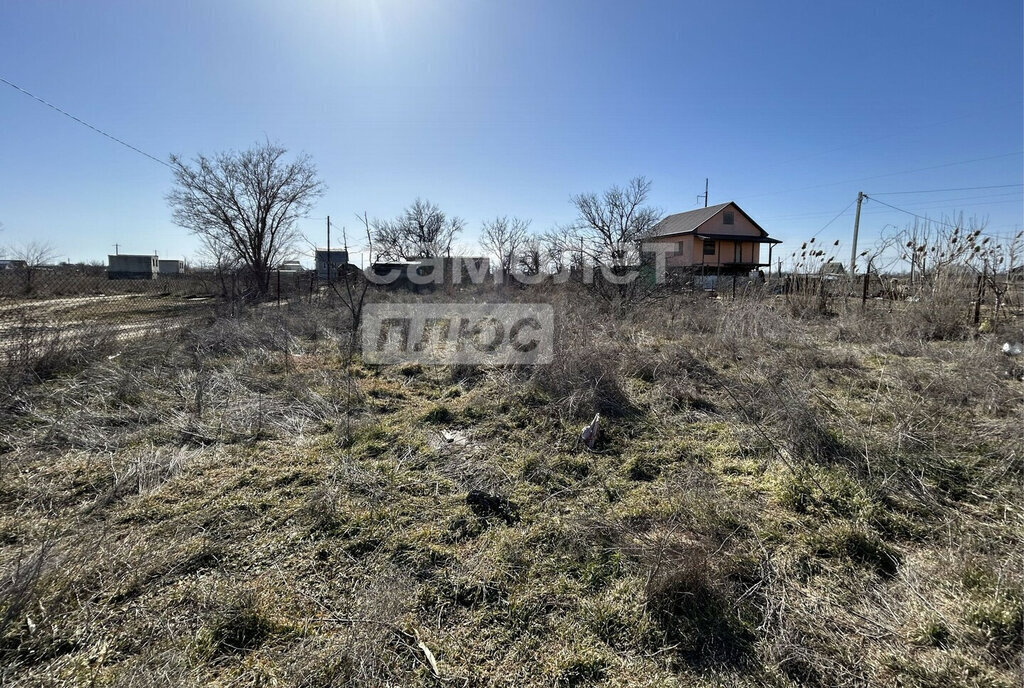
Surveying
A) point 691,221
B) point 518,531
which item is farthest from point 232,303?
point 691,221

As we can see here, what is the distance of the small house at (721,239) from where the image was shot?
85.9 ft

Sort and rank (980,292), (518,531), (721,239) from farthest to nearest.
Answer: (721,239)
(980,292)
(518,531)

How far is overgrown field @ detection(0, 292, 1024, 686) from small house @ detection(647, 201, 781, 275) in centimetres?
2333

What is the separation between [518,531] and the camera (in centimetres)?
231

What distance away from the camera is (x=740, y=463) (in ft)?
9.89

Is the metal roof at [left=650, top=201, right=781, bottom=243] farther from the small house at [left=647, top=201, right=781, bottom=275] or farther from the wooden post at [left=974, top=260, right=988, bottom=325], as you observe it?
the wooden post at [left=974, top=260, right=988, bottom=325]

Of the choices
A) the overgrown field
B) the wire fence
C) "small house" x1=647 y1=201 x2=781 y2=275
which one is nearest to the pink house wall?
"small house" x1=647 y1=201 x2=781 y2=275

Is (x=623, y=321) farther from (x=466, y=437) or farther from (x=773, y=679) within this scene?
(x=773, y=679)

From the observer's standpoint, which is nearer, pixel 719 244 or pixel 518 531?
pixel 518 531

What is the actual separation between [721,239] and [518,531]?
28.6 m

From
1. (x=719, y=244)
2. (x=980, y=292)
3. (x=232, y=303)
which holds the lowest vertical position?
(x=232, y=303)

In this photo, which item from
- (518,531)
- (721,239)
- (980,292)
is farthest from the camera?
(721,239)

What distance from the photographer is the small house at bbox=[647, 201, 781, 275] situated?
85.9ft

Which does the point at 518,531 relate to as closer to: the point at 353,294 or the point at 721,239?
the point at 353,294
